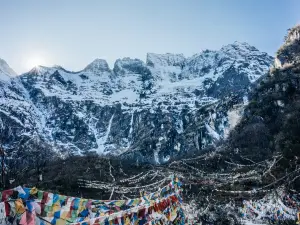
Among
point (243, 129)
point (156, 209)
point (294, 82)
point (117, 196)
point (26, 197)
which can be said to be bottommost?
point (117, 196)

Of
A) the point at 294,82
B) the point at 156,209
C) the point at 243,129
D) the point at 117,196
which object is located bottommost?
the point at 117,196

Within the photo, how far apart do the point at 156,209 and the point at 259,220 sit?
15604 millimetres

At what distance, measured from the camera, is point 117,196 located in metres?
45.9

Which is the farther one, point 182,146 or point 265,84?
point 182,146

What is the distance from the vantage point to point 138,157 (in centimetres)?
17712

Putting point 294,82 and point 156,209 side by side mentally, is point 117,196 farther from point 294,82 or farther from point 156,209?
point 294,82

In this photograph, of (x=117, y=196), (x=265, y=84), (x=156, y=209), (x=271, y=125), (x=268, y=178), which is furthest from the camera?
(x=265, y=84)

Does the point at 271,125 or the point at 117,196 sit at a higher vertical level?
the point at 271,125

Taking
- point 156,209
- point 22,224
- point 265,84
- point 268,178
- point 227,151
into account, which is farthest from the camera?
point 265,84

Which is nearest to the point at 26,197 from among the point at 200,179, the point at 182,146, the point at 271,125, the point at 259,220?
the point at 259,220

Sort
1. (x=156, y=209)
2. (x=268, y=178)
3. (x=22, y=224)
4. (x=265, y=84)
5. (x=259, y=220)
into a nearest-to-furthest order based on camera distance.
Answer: (x=22, y=224)
(x=156, y=209)
(x=259, y=220)
(x=268, y=178)
(x=265, y=84)

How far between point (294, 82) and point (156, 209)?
271 feet

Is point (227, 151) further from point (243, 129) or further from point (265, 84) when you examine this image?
point (265, 84)

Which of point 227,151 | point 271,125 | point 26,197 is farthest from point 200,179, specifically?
point 271,125
